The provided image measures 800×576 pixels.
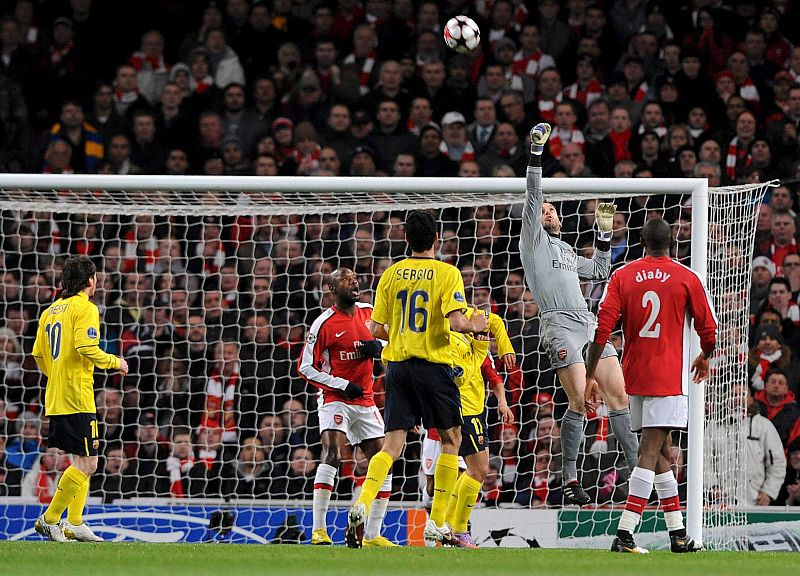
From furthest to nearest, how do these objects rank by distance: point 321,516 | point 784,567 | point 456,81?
point 456,81 → point 321,516 → point 784,567

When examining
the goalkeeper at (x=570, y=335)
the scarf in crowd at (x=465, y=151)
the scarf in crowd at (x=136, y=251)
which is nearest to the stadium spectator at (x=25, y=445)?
the scarf in crowd at (x=136, y=251)

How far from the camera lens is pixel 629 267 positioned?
7.89 meters

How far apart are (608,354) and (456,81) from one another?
5.85 metres

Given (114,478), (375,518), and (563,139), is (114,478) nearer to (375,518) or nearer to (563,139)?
(375,518)

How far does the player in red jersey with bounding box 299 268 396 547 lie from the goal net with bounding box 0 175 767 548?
62 cm

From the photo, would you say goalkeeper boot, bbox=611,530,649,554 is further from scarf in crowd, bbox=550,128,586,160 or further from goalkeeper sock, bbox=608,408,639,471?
scarf in crowd, bbox=550,128,586,160

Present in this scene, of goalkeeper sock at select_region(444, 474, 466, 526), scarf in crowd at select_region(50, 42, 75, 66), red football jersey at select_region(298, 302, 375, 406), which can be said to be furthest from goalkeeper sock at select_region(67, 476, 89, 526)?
scarf in crowd at select_region(50, 42, 75, 66)

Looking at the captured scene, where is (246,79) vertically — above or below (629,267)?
above

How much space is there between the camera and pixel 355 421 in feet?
31.7

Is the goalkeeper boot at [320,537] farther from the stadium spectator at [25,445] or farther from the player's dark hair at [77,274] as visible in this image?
the stadium spectator at [25,445]

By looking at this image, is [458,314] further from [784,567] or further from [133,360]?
[133,360]

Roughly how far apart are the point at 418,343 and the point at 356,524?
1.14m

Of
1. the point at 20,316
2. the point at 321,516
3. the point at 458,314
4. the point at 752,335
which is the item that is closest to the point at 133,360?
the point at 20,316

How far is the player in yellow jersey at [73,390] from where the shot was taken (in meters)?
8.80
